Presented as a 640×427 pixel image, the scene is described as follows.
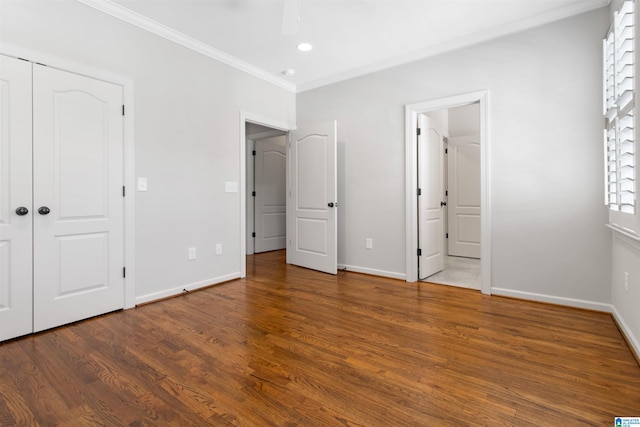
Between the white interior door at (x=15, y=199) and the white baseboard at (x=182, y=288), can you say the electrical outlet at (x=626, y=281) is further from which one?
the white interior door at (x=15, y=199)

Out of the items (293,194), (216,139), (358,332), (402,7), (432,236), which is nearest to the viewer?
(358,332)

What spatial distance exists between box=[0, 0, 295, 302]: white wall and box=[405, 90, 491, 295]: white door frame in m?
2.04

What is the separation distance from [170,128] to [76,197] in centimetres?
107

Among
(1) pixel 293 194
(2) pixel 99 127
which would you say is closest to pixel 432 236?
(1) pixel 293 194

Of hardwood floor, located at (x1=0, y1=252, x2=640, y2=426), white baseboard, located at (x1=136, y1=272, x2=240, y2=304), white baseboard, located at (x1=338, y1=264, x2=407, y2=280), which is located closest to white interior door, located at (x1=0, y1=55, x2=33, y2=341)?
hardwood floor, located at (x1=0, y1=252, x2=640, y2=426)

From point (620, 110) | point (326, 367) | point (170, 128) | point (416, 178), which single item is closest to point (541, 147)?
point (620, 110)

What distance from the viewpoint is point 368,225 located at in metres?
4.18

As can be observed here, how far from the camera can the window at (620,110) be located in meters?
1.97

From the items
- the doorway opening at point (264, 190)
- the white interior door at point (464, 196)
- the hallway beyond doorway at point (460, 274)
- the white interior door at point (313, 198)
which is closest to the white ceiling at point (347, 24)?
the white interior door at point (313, 198)

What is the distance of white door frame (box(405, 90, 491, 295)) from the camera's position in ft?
10.7

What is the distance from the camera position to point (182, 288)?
336cm

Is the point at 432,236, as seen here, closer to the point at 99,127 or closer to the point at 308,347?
the point at 308,347

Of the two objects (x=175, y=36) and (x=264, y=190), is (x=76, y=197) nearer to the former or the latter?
(x=175, y=36)

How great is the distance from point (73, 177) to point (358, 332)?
8.31 ft
